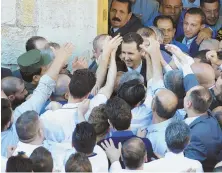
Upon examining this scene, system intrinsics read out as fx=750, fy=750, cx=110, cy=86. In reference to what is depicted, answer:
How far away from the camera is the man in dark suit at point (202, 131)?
244 inches

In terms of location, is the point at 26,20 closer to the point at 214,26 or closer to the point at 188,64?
the point at 188,64

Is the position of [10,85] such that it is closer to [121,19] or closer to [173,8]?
[121,19]

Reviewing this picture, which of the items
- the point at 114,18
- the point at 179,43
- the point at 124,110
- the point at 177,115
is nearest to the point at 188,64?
the point at 177,115

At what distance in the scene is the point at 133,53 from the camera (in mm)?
7570

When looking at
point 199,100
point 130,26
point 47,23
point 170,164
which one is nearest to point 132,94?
point 199,100

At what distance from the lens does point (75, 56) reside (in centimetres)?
839

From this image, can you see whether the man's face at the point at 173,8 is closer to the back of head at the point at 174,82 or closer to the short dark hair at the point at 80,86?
the back of head at the point at 174,82

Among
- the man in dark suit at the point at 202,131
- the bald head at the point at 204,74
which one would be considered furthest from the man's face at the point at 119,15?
the man in dark suit at the point at 202,131

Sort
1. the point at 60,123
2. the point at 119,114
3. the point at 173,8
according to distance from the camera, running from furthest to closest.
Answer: the point at 173,8 < the point at 60,123 < the point at 119,114

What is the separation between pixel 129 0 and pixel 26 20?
211 centimetres

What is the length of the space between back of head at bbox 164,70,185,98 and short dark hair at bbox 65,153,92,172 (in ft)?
6.21

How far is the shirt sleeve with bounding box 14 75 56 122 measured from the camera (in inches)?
257

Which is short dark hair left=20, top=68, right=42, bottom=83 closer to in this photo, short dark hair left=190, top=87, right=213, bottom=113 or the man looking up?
short dark hair left=190, top=87, right=213, bottom=113

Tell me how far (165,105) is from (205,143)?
46 cm
